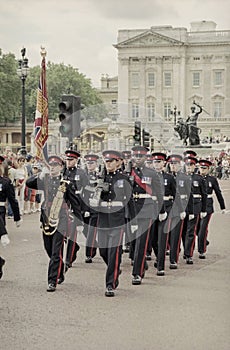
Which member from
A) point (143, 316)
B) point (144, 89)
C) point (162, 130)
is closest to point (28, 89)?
point (162, 130)

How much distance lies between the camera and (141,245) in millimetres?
8570

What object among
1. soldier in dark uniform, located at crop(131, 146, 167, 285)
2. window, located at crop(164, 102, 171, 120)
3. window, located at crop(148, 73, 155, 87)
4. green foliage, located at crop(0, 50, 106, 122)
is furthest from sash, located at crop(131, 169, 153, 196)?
window, located at crop(148, 73, 155, 87)

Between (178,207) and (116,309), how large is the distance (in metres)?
2.85

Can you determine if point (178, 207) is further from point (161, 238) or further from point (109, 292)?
point (109, 292)

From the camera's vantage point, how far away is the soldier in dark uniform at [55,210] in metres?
8.08

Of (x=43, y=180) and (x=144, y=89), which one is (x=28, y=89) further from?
(x=43, y=180)

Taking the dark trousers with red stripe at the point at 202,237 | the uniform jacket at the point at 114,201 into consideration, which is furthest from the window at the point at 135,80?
the uniform jacket at the point at 114,201

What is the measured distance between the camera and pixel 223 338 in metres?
6.07

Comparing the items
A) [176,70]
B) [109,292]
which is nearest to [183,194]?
[109,292]

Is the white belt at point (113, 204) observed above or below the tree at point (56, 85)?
below

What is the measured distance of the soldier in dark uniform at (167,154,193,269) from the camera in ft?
31.8

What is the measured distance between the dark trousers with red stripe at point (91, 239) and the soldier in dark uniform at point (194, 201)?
4.13ft

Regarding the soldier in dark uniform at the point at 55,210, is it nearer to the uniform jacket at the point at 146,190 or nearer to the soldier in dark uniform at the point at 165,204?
the uniform jacket at the point at 146,190

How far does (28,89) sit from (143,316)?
6165cm
